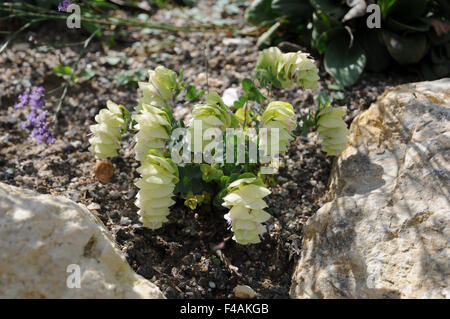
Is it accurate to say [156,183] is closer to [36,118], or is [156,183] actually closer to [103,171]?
[103,171]

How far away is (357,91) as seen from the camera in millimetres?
2779

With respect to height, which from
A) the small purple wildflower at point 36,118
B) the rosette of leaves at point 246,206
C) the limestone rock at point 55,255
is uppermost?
the small purple wildflower at point 36,118

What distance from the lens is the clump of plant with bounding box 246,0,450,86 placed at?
106 inches

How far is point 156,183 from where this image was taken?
180cm

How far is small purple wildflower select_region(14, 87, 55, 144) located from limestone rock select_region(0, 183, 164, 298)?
81 cm

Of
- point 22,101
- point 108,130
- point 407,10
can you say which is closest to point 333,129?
point 108,130

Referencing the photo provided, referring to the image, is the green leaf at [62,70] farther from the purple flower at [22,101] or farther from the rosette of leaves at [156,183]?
the rosette of leaves at [156,183]

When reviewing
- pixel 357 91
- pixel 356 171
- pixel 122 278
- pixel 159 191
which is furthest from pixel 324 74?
pixel 122 278

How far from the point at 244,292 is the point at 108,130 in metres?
0.85

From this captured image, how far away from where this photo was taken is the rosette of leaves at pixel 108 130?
2084 millimetres

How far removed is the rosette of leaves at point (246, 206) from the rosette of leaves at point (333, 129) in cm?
49

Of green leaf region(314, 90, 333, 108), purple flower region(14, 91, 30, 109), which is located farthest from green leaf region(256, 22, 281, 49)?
purple flower region(14, 91, 30, 109)

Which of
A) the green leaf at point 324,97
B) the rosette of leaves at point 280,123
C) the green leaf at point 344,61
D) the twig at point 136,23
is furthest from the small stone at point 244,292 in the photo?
the twig at point 136,23

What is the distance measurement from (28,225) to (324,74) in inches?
75.7
